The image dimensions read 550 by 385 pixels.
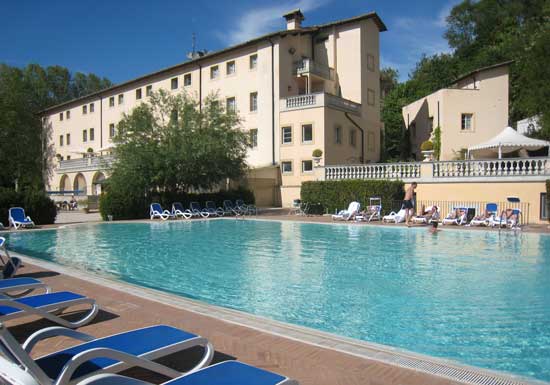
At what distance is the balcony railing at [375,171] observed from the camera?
22.4m

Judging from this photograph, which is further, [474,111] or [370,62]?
[370,62]

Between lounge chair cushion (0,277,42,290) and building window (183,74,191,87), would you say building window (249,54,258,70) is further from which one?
lounge chair cushion (0,277,42,290)

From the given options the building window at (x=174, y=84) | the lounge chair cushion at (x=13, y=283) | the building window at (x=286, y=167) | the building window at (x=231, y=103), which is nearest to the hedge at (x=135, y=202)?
the building window at (x=286, y=167)

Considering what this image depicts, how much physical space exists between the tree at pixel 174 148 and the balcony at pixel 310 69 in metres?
8.50

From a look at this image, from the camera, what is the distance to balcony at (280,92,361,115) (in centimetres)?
3067

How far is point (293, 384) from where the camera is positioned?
2625mm

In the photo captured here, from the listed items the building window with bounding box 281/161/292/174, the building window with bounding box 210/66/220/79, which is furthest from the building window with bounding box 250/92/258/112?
the building window with bounding box 281/161/292/174

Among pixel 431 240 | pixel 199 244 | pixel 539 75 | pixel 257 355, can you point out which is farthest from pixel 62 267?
pixel 539 75

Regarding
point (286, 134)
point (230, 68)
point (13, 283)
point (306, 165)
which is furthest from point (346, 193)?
point (13, 283)

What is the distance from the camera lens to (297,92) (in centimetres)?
3447

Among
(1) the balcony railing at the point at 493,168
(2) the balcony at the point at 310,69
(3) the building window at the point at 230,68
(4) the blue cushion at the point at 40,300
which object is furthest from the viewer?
(3) the building window at the point at 230,68

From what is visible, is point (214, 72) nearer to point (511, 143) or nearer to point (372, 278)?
point (511, 143)

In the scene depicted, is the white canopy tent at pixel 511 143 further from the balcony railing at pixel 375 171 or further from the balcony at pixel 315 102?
the balcony at pixel 315 102

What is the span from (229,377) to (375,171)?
22.0 m
